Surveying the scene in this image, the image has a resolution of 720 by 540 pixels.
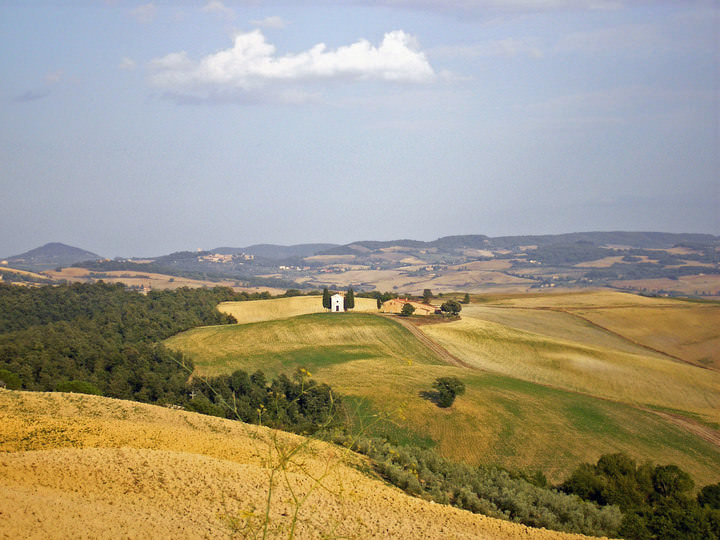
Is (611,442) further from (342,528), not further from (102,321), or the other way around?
(102,321)

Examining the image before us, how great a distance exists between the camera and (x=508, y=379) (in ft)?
220

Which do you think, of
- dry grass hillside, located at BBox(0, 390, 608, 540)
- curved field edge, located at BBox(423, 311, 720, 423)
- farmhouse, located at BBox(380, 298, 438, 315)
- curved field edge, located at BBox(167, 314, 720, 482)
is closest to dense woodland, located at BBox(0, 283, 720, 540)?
dry grass hillside, located at BBox(0, 390, 608, 540)

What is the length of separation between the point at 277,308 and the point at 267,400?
211 ft

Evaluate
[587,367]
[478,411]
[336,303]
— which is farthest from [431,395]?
[336,303]

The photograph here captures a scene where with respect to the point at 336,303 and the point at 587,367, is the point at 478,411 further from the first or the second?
the point at 336,303

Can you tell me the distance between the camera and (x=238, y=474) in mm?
18453

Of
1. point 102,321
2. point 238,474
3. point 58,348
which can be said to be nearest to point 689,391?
point 238,474

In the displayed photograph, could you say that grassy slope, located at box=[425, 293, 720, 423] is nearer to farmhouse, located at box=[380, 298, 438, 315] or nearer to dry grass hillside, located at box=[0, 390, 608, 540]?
farmhouse, located at box=[380, 298, 438, 315]

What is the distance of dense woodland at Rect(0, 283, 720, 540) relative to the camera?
2398cm

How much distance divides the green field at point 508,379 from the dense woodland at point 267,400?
6.25 m

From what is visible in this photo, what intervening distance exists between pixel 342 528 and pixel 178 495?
17.0 ft

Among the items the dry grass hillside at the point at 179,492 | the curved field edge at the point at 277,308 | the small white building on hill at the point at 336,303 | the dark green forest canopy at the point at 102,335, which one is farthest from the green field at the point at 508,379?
the dry grass hillside at the point at 179,492

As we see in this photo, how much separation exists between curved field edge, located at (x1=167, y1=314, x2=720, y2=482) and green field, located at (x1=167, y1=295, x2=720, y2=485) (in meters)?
0.16

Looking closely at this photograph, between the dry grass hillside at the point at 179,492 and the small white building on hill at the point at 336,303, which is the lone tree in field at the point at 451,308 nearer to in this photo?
the small white building on hill at the point at 336,303
